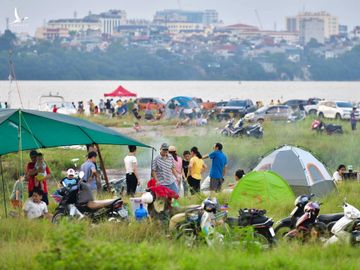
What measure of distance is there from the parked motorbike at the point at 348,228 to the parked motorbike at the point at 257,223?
0.81m

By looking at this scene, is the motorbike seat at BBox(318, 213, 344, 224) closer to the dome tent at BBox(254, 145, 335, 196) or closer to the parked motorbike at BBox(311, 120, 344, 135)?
the dome tent at BBox(254, 145, 335, 196)

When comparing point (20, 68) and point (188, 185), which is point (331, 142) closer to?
point (188, 185)

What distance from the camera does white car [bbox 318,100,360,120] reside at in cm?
5356

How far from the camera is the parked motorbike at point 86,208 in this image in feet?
58.1

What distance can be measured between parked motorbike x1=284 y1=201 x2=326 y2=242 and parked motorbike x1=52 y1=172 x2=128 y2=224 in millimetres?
2515

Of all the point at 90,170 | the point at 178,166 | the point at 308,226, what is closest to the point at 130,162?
the point at 178,166

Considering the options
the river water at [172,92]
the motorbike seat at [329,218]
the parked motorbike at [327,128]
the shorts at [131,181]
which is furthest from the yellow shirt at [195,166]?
the river water at [172,92]

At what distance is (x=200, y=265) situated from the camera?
13938 millimetres

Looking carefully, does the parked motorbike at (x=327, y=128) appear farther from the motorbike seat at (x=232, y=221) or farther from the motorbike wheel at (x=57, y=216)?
the motorbike seat at (x=232, y=221)

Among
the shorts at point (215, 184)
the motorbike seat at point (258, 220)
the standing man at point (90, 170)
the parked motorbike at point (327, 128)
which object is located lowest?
the parked motorbike at point (327, 128)

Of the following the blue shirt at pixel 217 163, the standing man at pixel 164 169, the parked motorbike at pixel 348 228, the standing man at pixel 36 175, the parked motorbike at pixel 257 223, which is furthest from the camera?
the blue shirt at pixel 217 163

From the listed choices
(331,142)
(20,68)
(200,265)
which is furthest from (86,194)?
(20,68)

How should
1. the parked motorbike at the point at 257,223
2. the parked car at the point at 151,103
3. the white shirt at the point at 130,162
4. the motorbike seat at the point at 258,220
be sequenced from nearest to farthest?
the parked motorbike at the point at 257,223, the motorbike seat at the point at 258,220, the white shirt at the point at 130,162, the parked car at the point at 151,103

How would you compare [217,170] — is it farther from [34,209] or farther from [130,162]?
[34,209]
